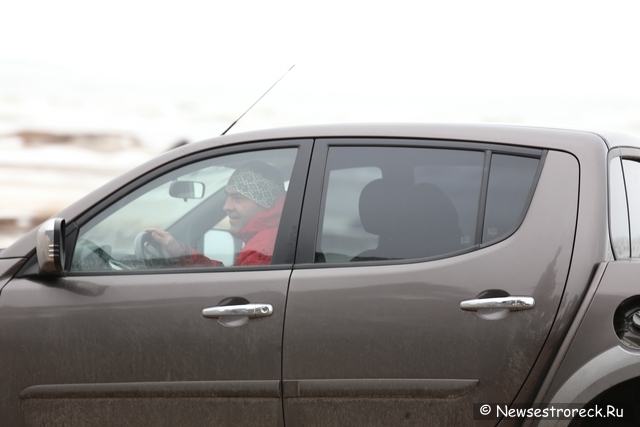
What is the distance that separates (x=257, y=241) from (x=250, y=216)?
11cm

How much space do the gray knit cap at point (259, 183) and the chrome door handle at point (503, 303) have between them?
75cm

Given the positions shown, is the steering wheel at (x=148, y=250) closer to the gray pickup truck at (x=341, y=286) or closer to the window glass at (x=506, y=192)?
the gray pickup truck at (x=341, y=286)

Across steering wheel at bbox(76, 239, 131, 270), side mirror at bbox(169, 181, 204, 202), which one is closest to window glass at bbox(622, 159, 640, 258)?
side mirror at bbox(169, 181, 204, 202)

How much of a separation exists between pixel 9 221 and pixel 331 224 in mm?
7277

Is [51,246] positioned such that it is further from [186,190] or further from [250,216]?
[250,216]

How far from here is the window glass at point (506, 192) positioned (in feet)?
8.17

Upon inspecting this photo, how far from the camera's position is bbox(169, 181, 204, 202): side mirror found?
2871 mm

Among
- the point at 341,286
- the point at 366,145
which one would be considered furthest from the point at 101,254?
the point at 366,145

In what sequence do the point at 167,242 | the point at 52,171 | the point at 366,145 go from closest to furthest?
1. the point at 366,145
2. the point at 167,242
3. the point at 52,171

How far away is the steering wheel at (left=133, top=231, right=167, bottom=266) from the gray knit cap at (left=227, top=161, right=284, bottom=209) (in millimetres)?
331

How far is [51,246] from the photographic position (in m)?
2.68

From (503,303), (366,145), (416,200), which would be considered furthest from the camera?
(366,145)

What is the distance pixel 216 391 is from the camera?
259cm

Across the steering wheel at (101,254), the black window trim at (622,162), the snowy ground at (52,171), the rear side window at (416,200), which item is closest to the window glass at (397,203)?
the rear side window at (416,200)
